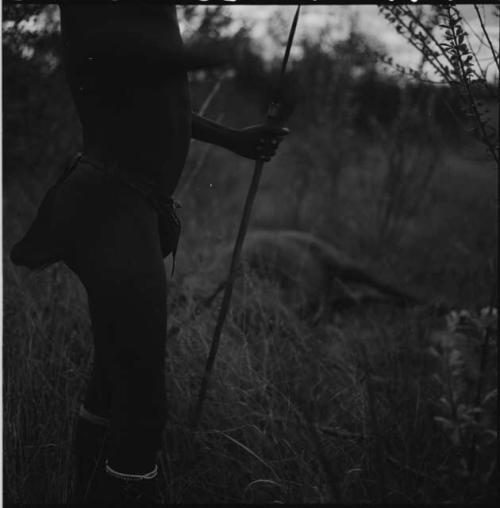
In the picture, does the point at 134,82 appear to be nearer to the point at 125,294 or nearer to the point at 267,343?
the point at 125,294

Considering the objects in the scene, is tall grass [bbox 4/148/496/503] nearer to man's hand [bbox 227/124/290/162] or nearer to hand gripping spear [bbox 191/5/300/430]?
hand gripping spear [bbox 191/5/300/430]

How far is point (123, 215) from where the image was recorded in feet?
4.82

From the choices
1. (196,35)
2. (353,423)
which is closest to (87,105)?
(353,423)

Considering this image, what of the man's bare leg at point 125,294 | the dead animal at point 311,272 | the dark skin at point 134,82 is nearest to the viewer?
the dark skin at point 134,82

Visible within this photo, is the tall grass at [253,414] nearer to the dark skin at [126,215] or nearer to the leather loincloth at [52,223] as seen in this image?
the dark skin at [126,215]

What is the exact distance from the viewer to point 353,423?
232 centimetres

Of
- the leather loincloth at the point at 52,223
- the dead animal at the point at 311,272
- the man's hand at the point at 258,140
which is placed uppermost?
the man's hand at the point at 258,140

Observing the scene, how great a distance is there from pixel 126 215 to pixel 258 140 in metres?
0.51

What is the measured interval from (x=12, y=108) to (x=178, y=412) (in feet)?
5.56

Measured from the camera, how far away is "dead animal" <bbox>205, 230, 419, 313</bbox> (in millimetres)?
3674

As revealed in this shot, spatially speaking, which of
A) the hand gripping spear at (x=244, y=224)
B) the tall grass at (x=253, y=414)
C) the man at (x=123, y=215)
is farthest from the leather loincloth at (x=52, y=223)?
the tall grass at (x=253, y=414)

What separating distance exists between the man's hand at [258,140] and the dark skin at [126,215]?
0.27 m

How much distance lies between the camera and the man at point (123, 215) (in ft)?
4.64

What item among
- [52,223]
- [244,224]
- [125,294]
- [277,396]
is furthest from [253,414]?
[52,223]
